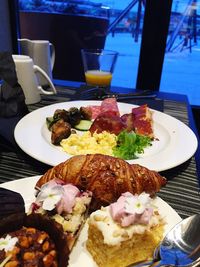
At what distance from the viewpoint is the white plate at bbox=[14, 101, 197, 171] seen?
1.08m

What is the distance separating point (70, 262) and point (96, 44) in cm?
293

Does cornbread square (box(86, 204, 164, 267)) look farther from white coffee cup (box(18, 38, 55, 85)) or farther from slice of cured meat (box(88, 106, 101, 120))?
white coffee cup (box(18, 38, 55, 85))

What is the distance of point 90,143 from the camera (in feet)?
4.19

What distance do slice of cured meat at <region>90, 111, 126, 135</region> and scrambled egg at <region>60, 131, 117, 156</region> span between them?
0.04 metres

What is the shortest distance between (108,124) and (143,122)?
19cm

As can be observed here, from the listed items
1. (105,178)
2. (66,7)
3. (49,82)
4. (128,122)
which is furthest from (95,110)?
(66,7)

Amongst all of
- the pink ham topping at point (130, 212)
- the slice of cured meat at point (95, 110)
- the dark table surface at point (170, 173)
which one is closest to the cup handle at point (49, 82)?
the slice of cured meat at point (95, 110)

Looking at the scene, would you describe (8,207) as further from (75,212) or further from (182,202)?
(182,202)

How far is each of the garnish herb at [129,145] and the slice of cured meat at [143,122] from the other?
0.32 feet

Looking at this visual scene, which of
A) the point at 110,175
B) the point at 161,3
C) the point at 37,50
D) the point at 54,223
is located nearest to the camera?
the point at 54,223

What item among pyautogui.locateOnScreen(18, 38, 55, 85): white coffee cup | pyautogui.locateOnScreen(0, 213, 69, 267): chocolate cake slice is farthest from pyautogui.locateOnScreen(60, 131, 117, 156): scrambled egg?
pyautogui.locateOnScreen(18, 38, 55, 85): white coffee cup

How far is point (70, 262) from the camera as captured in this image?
2.29 feet

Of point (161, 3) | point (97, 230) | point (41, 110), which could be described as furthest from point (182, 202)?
point (161, 3)

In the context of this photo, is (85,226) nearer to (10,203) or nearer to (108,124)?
(10,203)
